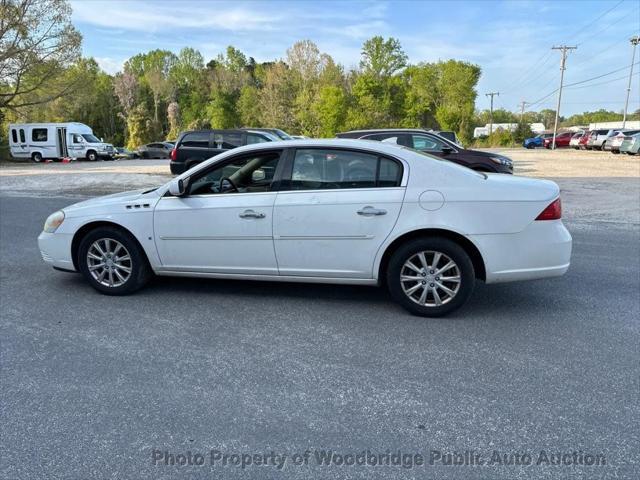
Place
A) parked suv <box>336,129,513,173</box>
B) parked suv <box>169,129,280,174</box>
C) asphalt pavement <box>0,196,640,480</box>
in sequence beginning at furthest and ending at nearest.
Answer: parked suv <box>169,129,280,174</box> → parked suv <box>336,129,513,173</box> → asphalt pavement <box>0,196,640,480</box>

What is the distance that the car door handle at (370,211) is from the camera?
14.3 ft

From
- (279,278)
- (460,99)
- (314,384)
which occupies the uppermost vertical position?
(460,99)

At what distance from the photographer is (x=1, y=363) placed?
3609 millimetres

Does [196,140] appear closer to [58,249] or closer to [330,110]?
[58,249]

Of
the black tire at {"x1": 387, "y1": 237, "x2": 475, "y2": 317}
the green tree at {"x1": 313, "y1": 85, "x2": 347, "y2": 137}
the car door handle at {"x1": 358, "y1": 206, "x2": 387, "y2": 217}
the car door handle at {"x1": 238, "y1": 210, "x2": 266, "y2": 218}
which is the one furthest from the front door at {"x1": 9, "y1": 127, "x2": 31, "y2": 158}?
the black tire at {"x1": 387, "y1": 237, "x2": 475, "y2": 317}

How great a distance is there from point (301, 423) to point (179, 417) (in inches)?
28.7

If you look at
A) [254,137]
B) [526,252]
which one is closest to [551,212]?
[526,252]

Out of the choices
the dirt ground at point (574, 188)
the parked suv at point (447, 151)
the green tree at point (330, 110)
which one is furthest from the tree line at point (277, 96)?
the parked suv at point (447, 151)

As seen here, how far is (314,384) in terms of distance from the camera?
10.8 ft

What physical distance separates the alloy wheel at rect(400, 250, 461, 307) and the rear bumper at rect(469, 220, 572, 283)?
0.30m

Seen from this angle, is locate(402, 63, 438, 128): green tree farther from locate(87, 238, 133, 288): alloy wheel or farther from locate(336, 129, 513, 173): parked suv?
locate(87, 238, 133, 288): alloy wheel

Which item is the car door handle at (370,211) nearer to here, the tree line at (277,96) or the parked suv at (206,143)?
the parked suv at (206,143)

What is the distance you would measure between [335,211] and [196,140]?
1275 centimetres

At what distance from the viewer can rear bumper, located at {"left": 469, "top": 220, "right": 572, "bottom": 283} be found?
426cm
